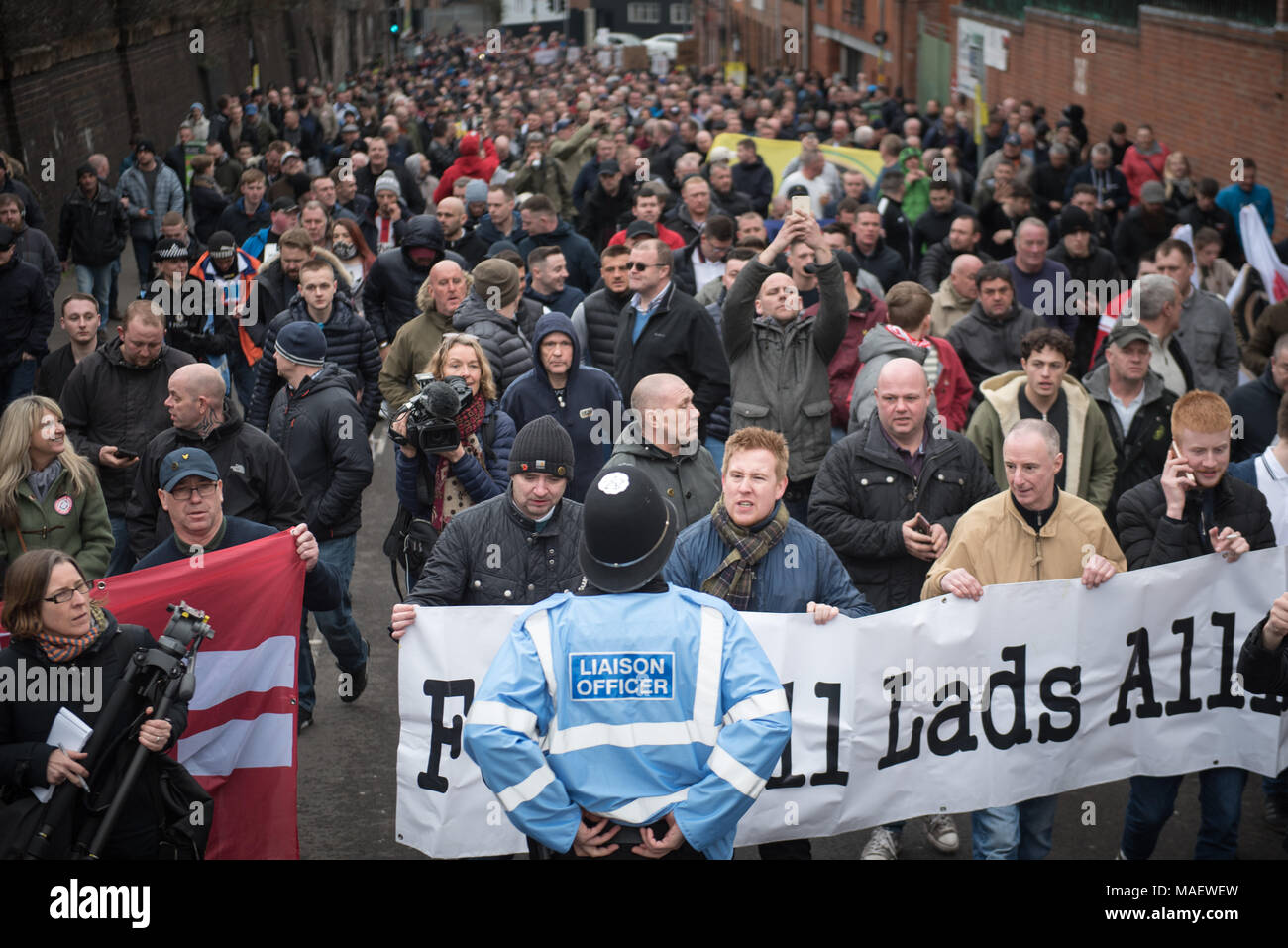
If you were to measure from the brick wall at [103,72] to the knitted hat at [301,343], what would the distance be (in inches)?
656

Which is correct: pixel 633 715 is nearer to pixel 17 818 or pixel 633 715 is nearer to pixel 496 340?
pixel 17 818

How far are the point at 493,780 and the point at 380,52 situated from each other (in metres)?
84.1

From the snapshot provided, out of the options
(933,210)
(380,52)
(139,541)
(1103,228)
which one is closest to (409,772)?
(139,541)

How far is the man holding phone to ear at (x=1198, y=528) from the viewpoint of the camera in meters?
6.21

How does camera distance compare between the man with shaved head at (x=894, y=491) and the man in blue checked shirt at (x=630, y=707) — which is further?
the man with shaved head at (x=894, y=491)

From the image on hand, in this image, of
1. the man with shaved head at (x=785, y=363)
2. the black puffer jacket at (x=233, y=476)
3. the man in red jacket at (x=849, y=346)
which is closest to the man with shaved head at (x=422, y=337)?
the man with shaved head at (x=785, y=363)

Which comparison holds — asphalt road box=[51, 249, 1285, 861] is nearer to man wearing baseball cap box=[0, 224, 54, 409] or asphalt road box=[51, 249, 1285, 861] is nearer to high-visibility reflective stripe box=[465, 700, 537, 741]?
high-visibility reflective stripe box=[465, 700, 537, 741]

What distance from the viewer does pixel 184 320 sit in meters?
11.0

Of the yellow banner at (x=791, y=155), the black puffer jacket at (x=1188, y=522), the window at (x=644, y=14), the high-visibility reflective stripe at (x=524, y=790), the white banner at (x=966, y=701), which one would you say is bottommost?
the window at (x=644, y=14)

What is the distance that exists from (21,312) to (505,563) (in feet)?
23.6

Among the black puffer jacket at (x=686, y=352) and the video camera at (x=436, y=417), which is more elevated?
the video camera at (x=436, y=417)

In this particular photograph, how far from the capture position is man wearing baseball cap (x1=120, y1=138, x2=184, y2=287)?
1956cm

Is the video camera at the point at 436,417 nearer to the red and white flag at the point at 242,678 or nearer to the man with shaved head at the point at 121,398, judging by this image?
the red and white flag at the point at 242,678

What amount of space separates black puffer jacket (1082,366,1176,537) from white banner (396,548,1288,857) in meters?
1.64
